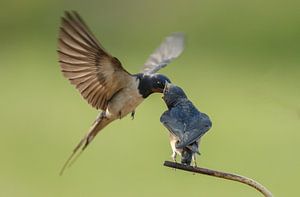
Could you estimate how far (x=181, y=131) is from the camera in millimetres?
1946

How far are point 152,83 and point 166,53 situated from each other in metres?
0.67

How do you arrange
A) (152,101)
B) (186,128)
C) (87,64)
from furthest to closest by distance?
(152,101) → (87,64) → (186,128)

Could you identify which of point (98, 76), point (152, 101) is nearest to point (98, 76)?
point (98, 76)

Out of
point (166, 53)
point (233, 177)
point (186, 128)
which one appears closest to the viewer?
point (233, 177)

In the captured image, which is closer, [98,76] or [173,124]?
[173,124]

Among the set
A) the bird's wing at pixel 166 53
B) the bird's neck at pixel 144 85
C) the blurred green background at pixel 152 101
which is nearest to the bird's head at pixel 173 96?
the bird's neck at pixel 144 85

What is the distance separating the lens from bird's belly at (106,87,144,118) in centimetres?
272

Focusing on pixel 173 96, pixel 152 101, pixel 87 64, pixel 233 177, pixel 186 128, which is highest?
pixel 152 101

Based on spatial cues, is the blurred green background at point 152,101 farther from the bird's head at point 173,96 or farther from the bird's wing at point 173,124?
the bird's wing at point 173,124

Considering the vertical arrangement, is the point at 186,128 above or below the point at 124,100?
below

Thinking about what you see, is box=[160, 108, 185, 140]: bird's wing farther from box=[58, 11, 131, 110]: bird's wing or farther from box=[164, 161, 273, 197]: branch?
box=[58, 11, 131, 110]: bird's wing

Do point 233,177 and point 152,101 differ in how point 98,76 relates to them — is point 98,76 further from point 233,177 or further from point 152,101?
point 152,101

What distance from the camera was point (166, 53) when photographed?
10.8 ft

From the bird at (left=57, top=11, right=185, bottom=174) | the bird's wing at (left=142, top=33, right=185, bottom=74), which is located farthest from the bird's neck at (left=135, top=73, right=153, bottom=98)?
the bird's wing at (left=142, top=33, right=185, bottom=74)
